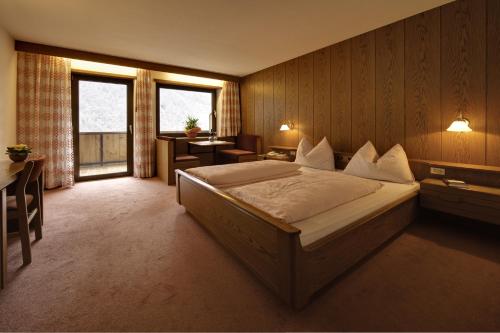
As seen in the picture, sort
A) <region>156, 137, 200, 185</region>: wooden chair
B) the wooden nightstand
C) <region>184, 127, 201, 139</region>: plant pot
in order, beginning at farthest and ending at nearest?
<region>184, 127, 201, 139</region>: plant pot, <region>156, 137, 200, 185</region>: wooden chair, the wooden nightstand

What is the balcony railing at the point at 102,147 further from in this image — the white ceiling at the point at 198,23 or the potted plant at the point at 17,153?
the potted plant at the point at 17,153

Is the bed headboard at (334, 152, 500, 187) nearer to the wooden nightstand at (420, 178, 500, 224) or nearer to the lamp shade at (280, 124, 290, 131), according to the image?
the wooden nightstand at (420, 178, 500, 224)

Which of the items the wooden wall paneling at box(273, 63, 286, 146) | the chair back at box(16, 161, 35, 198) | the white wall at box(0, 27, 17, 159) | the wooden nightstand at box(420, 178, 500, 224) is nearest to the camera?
the chair back at box(16, 161, 35, 198)

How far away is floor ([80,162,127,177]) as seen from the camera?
5148mm

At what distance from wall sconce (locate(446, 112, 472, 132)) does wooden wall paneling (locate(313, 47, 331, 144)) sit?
1728mm

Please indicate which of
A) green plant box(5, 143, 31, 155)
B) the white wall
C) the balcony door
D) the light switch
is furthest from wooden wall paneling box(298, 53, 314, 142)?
the white wall

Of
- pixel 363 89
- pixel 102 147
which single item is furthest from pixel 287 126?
pixel 102 147

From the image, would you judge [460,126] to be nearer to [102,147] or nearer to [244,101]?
[244,101]

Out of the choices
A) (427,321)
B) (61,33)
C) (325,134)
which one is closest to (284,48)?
(325,134)

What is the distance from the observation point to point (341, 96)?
12.6 ft

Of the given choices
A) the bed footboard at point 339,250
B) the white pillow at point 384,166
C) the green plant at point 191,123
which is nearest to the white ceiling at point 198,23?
the green plant at point 191,123

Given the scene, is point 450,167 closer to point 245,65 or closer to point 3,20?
point 245,65

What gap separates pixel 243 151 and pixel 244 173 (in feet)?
9.69

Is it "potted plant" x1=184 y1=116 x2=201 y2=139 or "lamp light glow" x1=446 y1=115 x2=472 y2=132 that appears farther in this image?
"potted plant" x1=184 y1=116 x2=201 y2=139
